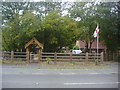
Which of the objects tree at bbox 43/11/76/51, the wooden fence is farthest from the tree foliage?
the wooden fence

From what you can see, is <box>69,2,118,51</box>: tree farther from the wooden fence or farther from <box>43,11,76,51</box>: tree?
the wooden fence

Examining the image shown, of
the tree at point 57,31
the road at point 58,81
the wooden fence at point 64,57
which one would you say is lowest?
the road at point 58,81

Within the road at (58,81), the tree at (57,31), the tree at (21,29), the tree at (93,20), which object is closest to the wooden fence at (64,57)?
the tree at (21,29)

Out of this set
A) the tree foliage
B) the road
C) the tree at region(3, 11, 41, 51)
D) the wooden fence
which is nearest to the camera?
the road

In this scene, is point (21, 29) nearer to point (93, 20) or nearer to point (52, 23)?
point (52, 23)

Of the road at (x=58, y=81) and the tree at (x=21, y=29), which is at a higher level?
the tree at (x=21, y=29)

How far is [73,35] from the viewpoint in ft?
52.9

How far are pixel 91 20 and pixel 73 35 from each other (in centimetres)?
283

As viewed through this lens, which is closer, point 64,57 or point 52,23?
point 64,57

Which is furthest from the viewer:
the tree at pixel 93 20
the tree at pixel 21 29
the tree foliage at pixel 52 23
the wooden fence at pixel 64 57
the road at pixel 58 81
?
the tree at pixel 93 20

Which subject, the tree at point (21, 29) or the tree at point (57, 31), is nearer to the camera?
the tree at point (21, 29)

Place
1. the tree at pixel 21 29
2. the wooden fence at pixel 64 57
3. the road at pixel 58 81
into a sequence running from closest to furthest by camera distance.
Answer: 1. the road at pixel 58 81
2. the wooden fence at pixel 64 57
3. the tree at pixel 21 29

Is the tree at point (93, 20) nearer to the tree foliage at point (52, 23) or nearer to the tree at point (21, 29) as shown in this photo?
the tree foliage at point (52, 23)

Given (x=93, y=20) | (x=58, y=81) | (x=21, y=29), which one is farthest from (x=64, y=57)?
(x=58, y=81)
